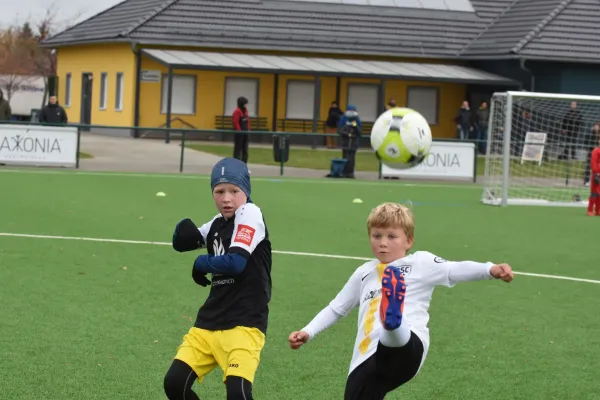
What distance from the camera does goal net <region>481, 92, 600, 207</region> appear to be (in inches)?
929

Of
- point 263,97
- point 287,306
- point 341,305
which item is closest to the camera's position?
point 341,305

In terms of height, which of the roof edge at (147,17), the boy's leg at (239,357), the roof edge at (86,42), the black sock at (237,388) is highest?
the roof edge at (147,17)

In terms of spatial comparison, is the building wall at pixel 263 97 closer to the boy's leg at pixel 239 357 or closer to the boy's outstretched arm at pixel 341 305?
the boy's leg at pixel 239 357

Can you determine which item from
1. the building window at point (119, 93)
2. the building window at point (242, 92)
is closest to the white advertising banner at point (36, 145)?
the building window at point (242, 92)

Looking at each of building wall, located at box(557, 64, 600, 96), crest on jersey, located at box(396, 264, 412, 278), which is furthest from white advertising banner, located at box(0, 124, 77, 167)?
crest on jersey, located at box(396, 264, 412, 278)

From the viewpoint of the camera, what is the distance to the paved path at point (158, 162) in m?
28.3

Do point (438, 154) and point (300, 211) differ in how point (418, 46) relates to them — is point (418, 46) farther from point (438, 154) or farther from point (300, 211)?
point (300, 211)

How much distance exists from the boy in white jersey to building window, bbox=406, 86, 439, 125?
1698 inches

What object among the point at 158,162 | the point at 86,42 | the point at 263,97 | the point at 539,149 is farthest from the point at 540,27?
the point at 158,162

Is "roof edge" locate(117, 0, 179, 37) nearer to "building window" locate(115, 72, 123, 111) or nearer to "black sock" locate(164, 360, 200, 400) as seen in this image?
"building window" locate(115, 72, 123, 111)

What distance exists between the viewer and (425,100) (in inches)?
1912

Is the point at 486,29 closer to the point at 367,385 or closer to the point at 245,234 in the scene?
the point at 245,234

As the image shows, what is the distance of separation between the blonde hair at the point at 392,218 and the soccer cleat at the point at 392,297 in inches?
23.4

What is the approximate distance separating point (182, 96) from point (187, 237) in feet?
133
